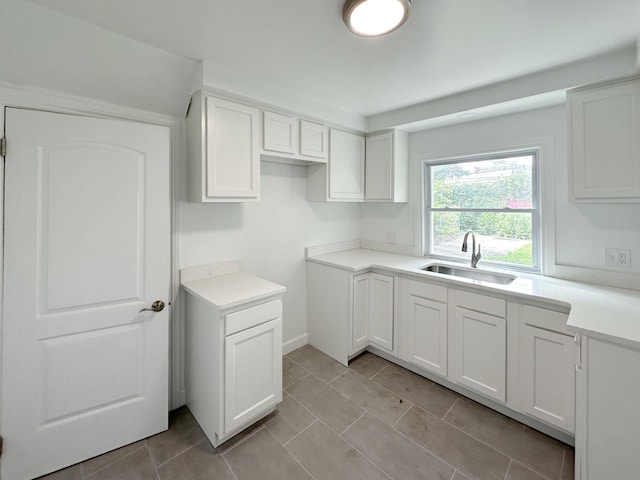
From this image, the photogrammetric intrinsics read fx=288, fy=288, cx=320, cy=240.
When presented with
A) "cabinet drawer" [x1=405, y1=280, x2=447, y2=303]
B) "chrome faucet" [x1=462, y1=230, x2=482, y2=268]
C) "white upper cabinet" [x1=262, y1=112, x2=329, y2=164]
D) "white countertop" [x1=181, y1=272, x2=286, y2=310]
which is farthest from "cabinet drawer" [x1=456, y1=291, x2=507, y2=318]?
"white upper cabinet" [x1=262, y1=112, x2=329, y2=164]

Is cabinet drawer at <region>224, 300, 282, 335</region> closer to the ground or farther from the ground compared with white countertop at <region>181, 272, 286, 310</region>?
closer to the ground

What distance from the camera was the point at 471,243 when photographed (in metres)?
2.73

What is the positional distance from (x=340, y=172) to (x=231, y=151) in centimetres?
119

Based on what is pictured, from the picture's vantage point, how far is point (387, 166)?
116 inches

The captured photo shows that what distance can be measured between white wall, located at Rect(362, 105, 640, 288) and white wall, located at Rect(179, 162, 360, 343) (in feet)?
4.78

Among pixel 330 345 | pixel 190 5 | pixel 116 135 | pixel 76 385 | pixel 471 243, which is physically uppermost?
pixel 190 5

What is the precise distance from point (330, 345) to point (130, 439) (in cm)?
165

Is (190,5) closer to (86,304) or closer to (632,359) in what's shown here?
(86,304)

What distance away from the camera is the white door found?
1492 millimetres

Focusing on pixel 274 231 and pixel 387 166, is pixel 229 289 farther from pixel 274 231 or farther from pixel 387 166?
pixel 387 166

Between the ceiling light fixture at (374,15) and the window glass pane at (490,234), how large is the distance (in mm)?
1918

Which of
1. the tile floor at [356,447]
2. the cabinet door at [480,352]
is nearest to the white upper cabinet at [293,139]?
the cabinet door at [480,352]

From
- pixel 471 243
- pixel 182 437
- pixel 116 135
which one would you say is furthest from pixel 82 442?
pixel 471 243

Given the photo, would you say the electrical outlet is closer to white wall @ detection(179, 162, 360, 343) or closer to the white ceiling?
the white ceiling
